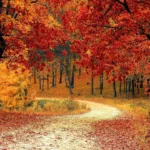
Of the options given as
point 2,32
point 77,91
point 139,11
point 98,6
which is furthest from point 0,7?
point 77,91

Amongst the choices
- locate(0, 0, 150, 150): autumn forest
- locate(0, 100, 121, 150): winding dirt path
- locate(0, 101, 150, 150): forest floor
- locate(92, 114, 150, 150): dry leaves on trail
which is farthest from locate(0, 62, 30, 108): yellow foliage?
locate(92, 114, 150, 150): dry leaves on trail

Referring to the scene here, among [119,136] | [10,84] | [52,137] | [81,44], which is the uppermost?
[81,44]

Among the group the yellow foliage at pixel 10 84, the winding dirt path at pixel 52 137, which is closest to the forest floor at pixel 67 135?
the winding dirt path at pixel 52 137

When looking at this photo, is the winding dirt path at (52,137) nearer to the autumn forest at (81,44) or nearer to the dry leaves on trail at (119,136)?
the autumn forest at (81,44)

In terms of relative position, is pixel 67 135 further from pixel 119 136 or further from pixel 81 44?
pixel 81 44

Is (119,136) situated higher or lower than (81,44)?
lower

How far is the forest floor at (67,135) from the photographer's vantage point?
12.3 metres

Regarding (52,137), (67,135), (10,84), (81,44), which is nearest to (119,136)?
(67,135)

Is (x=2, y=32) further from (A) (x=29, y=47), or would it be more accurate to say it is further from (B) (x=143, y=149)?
(B) (x=143, y=149)

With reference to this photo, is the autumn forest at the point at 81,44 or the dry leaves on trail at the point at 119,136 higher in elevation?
the autumn forest at the point at 81,44

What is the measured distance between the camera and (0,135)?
14.3m

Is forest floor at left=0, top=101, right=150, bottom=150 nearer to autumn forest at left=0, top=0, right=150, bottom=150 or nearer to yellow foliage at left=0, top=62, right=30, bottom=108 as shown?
autumn forest at left=0, top=0, right=150, bottom=150

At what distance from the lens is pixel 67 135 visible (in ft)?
48.3

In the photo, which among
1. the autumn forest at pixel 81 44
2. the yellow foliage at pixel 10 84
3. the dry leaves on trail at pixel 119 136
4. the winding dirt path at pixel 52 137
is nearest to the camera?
the autumn forest at pixel 81 44
